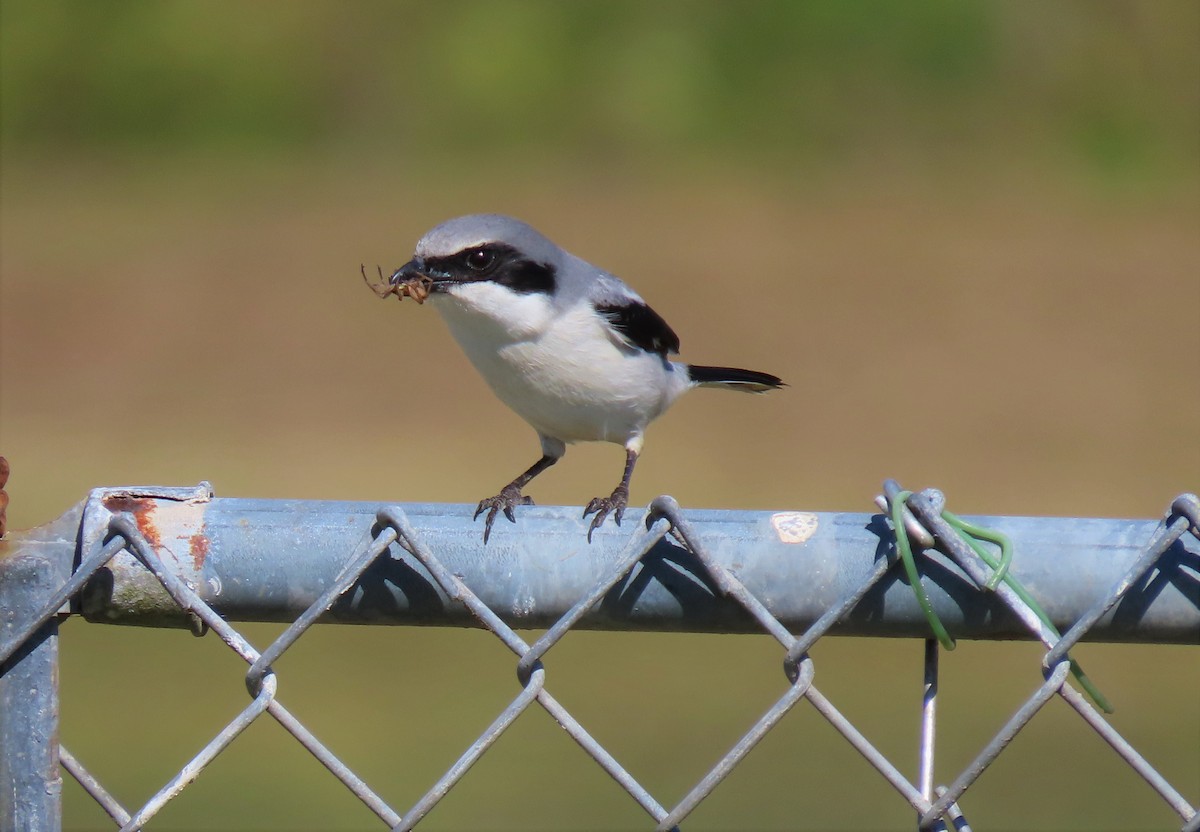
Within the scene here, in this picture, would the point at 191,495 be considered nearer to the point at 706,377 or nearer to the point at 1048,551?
the point at 1048,551

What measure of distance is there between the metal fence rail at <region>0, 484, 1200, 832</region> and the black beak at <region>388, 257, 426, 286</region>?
4.38ft

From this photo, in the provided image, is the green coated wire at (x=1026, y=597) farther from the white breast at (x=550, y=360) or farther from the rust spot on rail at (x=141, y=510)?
the white breast at (x=550, y=360)

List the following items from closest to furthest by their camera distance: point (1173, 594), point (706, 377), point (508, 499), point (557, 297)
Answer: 1. point (1173, 594)
2. point (508, 499)
3. point (557, 297)
4. point (706, 377)

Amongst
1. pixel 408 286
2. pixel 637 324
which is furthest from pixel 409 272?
pixel 637 324

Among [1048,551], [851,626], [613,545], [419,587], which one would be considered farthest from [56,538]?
[1048,551]

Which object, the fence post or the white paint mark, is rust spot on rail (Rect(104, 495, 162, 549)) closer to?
the fence post

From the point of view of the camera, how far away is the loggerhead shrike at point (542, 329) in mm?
2689

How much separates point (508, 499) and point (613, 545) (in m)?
1.35

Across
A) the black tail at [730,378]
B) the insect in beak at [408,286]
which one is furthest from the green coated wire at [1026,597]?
the black tail at [730,378]

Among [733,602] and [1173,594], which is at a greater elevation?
[1173,594]

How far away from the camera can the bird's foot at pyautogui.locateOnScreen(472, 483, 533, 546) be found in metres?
1.25

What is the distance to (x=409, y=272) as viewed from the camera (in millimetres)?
2604

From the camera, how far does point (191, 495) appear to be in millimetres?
1269

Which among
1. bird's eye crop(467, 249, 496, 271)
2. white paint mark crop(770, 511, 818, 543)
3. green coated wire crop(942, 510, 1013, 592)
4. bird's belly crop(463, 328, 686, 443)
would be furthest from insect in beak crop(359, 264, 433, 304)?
green coated wire crop(942, 510, 1013, 592)
